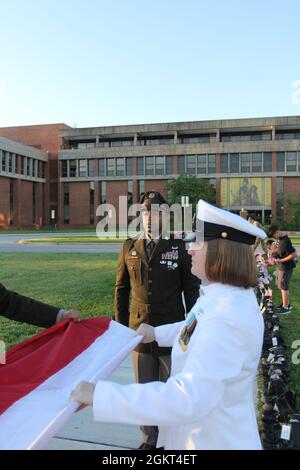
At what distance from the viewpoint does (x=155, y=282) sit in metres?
3.99

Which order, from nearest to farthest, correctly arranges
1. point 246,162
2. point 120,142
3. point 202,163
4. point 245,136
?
point 246,162
point 202,163
point 245,136
point 120,142

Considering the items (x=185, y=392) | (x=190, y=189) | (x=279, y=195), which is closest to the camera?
(x=185, y=392)

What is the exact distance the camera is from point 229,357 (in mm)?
1729

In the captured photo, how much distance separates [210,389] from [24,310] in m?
2.10

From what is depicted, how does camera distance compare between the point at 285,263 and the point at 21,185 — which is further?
the point at 21,185

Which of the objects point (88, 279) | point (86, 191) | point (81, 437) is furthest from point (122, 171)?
point (81, 437)

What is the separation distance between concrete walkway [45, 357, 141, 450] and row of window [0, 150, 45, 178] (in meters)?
70.0

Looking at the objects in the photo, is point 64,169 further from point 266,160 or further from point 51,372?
point 51,372

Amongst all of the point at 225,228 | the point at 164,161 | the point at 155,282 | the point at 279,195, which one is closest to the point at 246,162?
the point at 279,195

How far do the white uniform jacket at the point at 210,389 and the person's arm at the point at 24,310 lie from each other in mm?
1720
